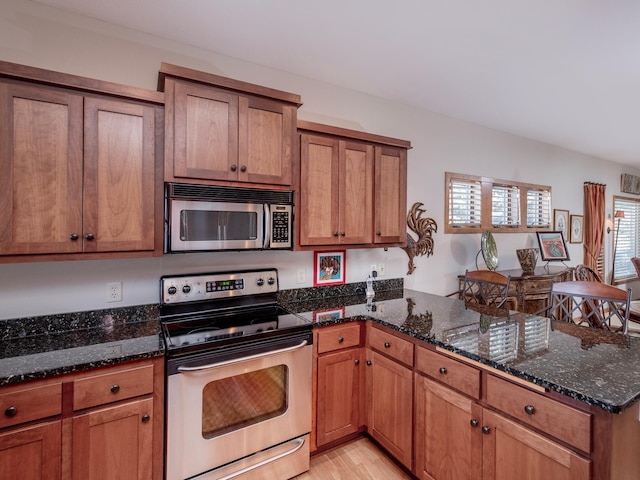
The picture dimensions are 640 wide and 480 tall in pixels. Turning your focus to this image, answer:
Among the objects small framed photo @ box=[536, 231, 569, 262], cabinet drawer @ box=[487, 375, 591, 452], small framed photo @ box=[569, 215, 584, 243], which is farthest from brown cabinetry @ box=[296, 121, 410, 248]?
small framed photo @ box=[569, 215, 584, 243]

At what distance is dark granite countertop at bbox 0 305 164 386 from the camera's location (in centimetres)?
137

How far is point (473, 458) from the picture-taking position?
1508 millimetres

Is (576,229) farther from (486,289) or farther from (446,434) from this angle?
(446,434)

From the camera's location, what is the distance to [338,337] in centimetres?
212

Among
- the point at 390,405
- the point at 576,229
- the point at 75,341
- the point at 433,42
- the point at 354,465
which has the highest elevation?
the point at 433,42

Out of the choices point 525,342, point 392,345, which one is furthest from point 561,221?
point 392,345

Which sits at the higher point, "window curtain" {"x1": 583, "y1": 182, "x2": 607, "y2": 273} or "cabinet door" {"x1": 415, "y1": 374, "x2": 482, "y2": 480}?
"window curtain" {"x1": 583, "y1": 182, "x2": 607, "y2": 273}

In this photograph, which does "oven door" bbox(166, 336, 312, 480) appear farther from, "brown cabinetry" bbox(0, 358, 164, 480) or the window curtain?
the window curtain

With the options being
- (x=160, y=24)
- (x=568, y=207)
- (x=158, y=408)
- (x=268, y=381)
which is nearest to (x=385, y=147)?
(x=160, y=24)

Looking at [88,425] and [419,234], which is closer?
[88,425]

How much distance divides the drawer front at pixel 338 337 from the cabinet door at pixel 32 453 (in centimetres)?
132

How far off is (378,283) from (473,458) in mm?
1636

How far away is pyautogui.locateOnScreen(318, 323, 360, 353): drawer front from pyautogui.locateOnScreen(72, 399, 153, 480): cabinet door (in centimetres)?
98

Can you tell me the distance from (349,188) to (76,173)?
1665 mm
